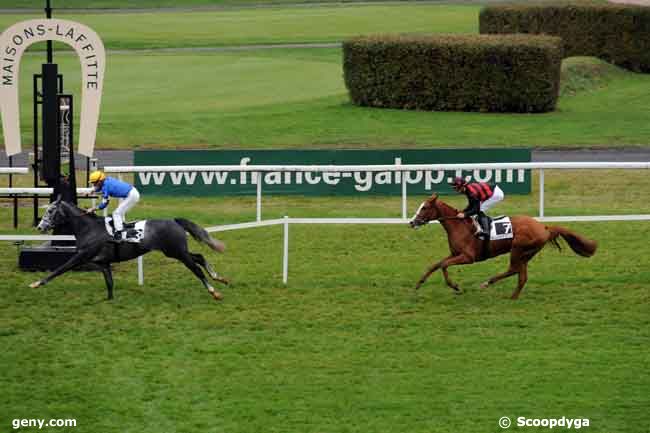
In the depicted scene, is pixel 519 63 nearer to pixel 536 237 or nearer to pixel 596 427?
pixel 536 237

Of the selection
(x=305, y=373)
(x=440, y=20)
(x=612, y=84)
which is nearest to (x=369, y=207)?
(x=305, y=373)

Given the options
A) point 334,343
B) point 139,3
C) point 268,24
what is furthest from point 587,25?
point 139,3

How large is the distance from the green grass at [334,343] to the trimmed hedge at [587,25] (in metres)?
16.2

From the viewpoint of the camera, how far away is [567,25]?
3150 cm

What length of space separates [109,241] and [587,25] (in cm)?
2121

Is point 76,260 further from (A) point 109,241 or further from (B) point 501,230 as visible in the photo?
(B) point 501,230

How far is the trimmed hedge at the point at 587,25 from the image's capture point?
3098 centimetres

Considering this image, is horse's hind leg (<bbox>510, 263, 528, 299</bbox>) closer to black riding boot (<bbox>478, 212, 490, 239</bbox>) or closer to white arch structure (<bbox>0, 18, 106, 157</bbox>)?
black riding boot (<bbox>478, 212, 490, 239</bbox>)

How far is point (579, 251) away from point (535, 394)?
309 cm

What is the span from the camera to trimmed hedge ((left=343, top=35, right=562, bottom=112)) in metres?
25.8

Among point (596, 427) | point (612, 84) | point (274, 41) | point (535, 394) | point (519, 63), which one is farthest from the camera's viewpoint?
point (274, 41)

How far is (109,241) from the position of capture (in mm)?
12477

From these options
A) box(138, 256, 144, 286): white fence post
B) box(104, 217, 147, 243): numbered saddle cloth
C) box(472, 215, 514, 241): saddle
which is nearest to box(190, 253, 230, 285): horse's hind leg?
box(104, 217, 147, 243): numbered saddle cloth

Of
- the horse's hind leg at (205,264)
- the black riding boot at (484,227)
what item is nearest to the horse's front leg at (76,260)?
the horse's hind leg at (205,264)
